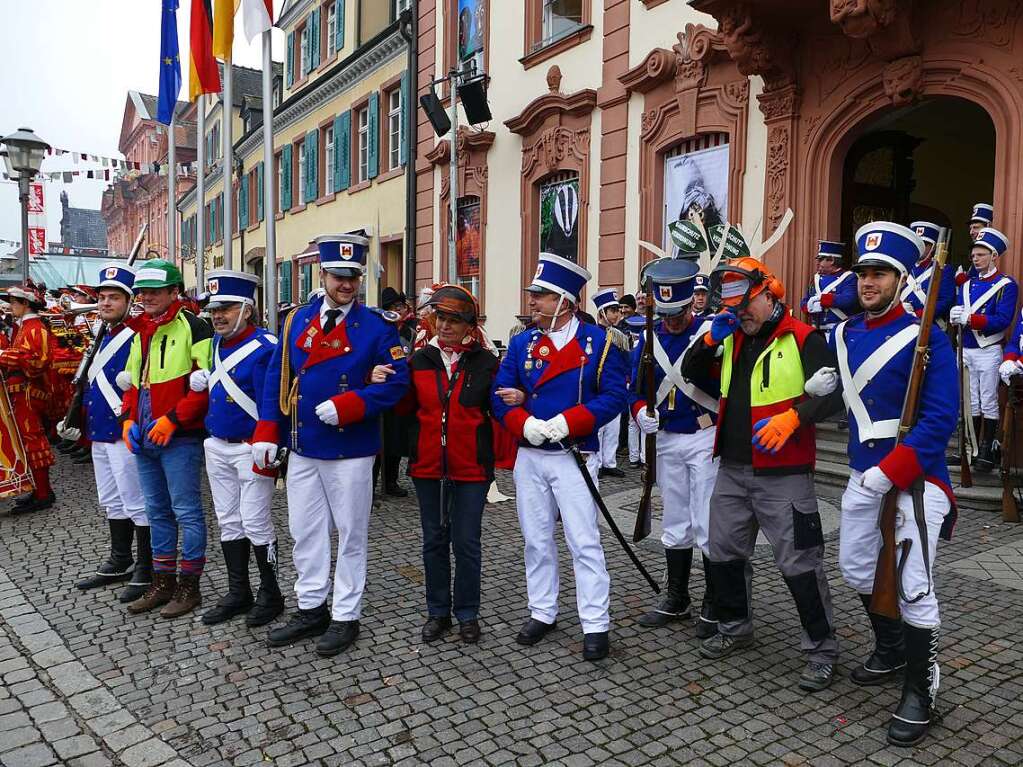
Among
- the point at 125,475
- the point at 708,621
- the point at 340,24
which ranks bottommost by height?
the point at 708,621

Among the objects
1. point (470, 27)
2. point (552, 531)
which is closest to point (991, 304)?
point (552, 531)

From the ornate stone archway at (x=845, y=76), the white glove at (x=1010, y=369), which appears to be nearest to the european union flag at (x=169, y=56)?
the ornate stone archway at (x=845, y=76)

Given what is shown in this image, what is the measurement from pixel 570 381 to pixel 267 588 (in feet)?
6.93

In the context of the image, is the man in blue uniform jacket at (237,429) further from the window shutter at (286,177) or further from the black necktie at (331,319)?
the window shutter at (286,177)

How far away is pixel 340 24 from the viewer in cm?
2128

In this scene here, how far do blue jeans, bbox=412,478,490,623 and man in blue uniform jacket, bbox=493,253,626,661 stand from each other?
280 millimetres

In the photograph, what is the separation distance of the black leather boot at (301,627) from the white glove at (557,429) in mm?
1620

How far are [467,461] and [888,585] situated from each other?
6.79ft

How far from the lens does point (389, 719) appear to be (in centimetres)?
351

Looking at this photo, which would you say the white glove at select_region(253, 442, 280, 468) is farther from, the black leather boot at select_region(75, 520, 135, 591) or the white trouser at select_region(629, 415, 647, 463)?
the white trouser at select_region(629, 415, 647, 463)

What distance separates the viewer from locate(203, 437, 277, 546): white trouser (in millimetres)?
4586

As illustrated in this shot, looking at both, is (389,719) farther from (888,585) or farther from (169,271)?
(169,271)

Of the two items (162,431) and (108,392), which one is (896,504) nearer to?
(162,431)

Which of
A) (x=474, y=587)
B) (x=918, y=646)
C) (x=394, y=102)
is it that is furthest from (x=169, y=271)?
(x=394, y=102)
